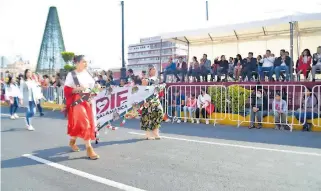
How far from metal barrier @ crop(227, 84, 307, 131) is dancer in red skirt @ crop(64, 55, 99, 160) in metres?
5.54

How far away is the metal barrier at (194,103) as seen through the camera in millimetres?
10820

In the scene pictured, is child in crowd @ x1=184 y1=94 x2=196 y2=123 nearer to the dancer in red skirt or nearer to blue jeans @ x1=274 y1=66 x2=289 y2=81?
blue jeans @ x1=274 y1=66 x2=289 y2=81

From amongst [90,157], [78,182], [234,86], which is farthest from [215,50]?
[78,182]

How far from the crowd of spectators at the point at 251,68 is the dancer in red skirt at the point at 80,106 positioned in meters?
8.31

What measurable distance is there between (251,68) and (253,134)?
16.6 feet

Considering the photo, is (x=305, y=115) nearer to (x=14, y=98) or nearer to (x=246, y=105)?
(x=246, y=105)

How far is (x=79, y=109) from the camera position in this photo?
5.86 m

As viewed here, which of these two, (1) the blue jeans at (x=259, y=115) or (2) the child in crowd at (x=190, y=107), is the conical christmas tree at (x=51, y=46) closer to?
(2) the child in crowd at (x=190, y=107)

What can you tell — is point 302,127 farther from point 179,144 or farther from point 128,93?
point 128,93

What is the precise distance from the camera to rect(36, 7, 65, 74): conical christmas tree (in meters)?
49.9

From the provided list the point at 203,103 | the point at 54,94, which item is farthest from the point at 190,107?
the point at 54,94

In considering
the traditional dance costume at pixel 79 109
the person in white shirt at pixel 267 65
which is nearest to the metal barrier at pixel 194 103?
the person in white shirt at pixel 267 65

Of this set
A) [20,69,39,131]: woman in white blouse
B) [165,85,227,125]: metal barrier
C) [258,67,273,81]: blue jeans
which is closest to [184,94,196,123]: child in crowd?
[165,85,227,125]: metal barrier

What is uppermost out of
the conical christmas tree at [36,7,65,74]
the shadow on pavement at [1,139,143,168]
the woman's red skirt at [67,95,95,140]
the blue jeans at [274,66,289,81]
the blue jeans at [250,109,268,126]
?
the conical christmas tree at [36,7,65,74]
